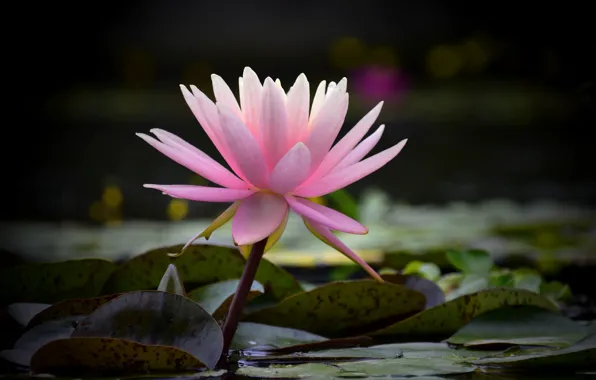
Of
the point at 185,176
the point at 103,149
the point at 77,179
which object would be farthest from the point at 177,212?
the point at 103,149

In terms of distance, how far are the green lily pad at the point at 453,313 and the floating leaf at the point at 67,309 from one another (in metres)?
0.36

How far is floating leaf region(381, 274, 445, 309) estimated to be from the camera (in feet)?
3.90

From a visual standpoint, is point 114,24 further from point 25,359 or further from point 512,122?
point 25,359

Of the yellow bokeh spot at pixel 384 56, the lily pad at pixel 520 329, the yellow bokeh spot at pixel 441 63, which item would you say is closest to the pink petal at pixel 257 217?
the lily pad at pixel 520 329

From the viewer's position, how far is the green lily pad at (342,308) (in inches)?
42.6

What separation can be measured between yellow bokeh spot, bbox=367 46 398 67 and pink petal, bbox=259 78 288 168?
6.36 m

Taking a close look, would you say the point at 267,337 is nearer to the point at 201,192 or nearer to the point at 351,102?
the point at 201,192

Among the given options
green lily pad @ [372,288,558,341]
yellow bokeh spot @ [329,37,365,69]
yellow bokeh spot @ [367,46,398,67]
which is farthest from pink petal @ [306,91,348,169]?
yellow bokeh spot @ [329,37,365,69]

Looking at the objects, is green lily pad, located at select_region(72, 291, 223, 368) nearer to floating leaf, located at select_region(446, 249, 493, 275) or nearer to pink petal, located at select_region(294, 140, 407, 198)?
pink petal, located at select_region(294, 140, 407, 198)

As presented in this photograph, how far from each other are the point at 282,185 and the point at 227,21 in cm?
713

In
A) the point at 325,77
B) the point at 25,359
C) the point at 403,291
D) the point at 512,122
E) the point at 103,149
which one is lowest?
the point at 25,359

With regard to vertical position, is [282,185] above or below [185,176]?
below

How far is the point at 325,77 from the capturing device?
6824 mm

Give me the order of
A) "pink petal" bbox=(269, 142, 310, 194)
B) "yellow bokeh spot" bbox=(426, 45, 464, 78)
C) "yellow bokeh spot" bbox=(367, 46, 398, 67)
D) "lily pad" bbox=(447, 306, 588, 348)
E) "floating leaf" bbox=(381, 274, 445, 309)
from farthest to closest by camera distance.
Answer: "yellow bokeh spot" bbox=(426, 45, 464, 78) < "yellow bokeh spot" bbox=(367, 46, 398, 67) < "floating leaf" bbox=(381, 274, 445, 309) < "lily pad" bbox=(447, 306, 588, 348) < "pink petal" bbox=(269, 142, 310, 194)
